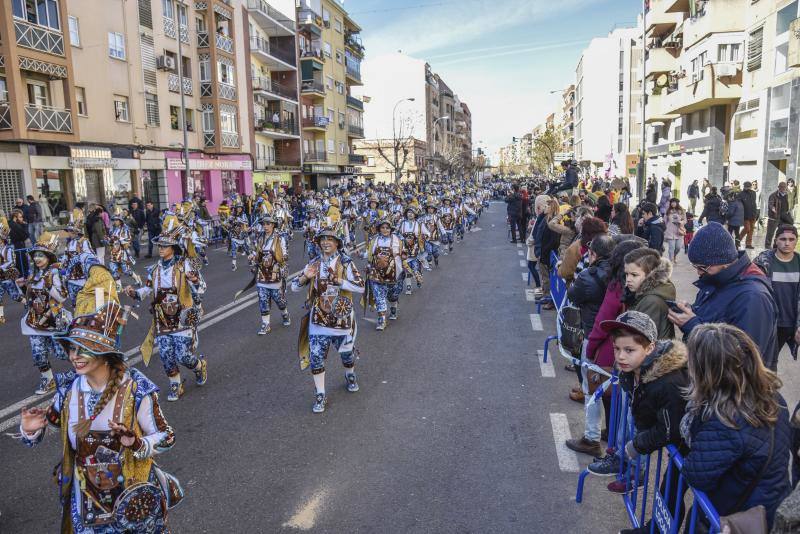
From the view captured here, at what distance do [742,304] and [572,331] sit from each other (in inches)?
82.8

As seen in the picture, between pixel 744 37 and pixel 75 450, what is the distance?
3022 cm

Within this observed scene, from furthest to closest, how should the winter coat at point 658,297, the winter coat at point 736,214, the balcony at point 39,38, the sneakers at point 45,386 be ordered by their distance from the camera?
1. the balcony at point 39,38
2. the winter coat at point 736,214
3. the sneakers at point 45,386
4. the winter coat at point 658,297

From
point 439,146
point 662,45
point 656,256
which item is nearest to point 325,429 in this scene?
point 656,256

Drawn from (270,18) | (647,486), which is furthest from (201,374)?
(270,18)

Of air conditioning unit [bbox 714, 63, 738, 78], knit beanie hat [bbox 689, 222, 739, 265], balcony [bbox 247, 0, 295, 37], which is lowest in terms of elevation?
knit beanie hat [bbox 689, 222, 739, 265]

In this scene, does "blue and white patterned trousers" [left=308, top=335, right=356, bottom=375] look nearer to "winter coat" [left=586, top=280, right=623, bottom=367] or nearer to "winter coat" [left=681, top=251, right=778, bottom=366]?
"winter coat" [left=586, top=280, right=623, bottom=367]

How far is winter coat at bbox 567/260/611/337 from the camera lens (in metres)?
5.38

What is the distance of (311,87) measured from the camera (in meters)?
51.4

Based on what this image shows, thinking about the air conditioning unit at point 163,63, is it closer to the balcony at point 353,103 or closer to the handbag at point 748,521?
the balcony at point 353,103

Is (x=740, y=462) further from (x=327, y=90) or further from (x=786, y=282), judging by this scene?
(x=327, y=90)

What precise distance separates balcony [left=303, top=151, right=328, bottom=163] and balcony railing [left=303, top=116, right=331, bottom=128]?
232 cm

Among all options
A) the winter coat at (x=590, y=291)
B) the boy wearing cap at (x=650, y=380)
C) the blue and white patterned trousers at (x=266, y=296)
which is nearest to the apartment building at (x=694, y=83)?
the blue and white patterned trousers at (x=266, y=296)

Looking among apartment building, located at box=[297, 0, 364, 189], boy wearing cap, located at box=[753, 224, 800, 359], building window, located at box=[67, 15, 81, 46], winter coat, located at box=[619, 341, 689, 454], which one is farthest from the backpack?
apartment building, located at box=[297, 0, 364, 189]

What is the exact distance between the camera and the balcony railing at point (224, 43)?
37022 mm
